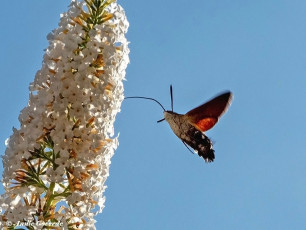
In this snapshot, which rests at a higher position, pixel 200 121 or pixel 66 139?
pixel 200 121

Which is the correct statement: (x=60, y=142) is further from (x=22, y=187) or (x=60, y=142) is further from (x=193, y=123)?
(x=193, y=123)

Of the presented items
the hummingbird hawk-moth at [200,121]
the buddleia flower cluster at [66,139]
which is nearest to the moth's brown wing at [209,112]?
the hummingbird hawk-moth at [200,121]

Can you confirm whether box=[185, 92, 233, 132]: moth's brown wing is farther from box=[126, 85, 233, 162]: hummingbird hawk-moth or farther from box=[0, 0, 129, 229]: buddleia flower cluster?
box=[0, 0, 129, 229]: buddleia flower cluster

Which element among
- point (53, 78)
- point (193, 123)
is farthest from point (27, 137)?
point (193, 123)

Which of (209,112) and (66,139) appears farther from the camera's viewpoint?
(209,112)

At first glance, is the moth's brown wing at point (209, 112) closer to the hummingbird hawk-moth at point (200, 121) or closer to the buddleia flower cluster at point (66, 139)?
the hummingbird hawk-moth at point (200, 121)

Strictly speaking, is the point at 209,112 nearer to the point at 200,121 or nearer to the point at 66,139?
the point at 200,121

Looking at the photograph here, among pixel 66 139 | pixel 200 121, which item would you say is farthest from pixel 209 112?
pixel 66 139
